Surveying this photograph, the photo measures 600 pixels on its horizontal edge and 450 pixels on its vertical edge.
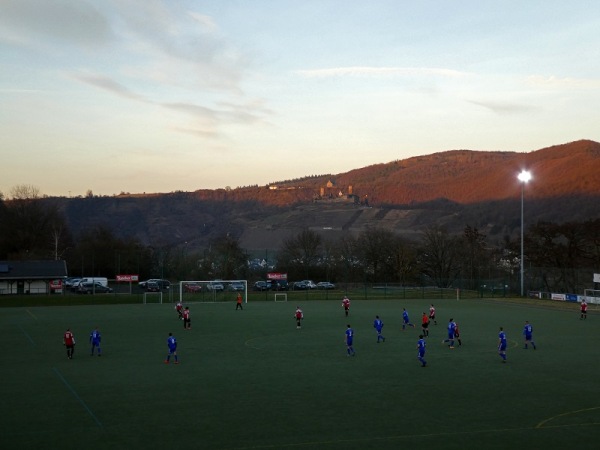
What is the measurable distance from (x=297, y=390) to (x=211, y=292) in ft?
183

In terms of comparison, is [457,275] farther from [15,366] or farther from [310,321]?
[15,366]

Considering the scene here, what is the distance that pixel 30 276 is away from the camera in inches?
2896

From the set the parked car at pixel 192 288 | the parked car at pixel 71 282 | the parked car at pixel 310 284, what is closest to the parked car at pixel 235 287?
the parked car at pixel 192 288

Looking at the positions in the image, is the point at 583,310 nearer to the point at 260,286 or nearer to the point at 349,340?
the point at 349,340

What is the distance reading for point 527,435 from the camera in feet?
52.4

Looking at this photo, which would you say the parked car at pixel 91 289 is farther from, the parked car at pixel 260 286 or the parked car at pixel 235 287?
the parked car at pixel 260 286

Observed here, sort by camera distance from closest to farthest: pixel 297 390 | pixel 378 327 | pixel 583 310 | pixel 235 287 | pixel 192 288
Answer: pixel 297 390 < pixel 378 327 < pixel 583 310 < pixel 192 288 < pixel 235 287

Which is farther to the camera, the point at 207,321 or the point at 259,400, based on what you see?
the point at 207,321

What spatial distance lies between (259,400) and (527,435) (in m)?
8.12

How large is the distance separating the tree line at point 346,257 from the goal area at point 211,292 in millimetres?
10024

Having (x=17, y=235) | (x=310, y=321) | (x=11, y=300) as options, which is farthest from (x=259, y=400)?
(x=17, y=235)

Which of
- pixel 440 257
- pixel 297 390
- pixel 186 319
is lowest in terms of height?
pixel 297 390

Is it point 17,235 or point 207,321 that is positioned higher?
point 17,235

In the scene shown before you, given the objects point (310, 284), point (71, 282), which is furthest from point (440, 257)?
point (71, 282)
